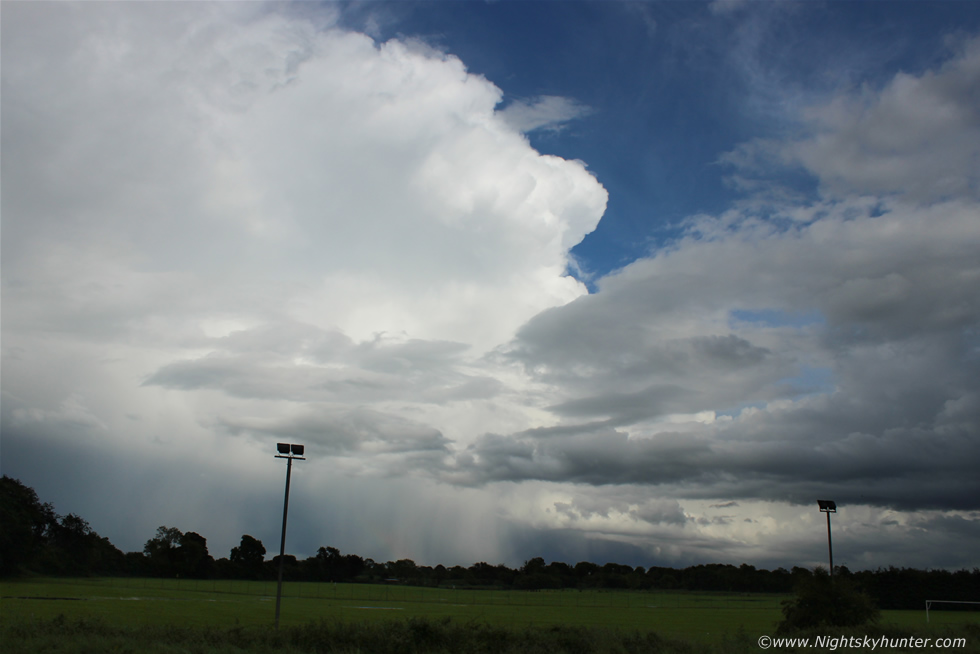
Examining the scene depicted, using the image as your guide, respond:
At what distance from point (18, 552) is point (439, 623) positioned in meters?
94.9

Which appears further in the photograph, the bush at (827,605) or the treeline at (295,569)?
the treeline at (295,569)

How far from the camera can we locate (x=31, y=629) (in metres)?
25.3

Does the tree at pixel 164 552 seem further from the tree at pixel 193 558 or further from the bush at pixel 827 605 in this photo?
the bush at pixel 827 605

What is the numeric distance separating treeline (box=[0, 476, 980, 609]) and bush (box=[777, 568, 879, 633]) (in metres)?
72.9

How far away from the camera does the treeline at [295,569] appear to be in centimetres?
9656

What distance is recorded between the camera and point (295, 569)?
170000 mm

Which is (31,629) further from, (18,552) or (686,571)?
(686,571)

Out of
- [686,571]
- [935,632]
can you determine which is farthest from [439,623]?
[686,571]

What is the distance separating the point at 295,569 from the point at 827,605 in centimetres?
15665

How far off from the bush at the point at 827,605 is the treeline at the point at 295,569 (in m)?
72.9

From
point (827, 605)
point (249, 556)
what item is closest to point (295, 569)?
point (249, 556)

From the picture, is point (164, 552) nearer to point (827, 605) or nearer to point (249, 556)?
point (249, 556)

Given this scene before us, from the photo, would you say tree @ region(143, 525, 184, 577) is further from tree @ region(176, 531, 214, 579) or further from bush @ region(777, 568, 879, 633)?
bush @ region(777, 568, 879, 633)

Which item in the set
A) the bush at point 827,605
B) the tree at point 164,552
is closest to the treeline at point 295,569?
the tree at point 164,552
